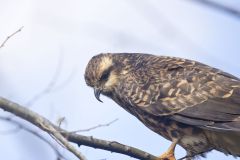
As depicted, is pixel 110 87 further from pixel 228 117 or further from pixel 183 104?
pixel 228 117

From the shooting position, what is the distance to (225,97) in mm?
5820

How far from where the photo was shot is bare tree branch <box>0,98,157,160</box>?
3738 millimetres

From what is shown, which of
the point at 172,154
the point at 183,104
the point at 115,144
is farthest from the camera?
the point at 183,104

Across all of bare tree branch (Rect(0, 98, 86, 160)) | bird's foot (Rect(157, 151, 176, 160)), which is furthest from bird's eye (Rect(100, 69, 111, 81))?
bare tree branch (Rect(0, 98, 86, 160))

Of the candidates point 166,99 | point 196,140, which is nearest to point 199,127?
point 196,140

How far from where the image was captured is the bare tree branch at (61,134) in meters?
3.74

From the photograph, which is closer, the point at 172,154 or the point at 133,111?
the point at 172,154

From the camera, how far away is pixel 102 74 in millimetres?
6910

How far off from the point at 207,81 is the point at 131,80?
0.92m

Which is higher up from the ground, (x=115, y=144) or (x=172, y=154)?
(x=115, y=144)

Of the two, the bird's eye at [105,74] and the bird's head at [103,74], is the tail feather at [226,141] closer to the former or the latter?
the bird's head at [103,74]

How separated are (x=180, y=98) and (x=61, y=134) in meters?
2.31

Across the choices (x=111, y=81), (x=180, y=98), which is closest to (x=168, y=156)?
(x=180, y=98)

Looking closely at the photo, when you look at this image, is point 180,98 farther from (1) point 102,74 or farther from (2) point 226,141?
(1) point 102,74
